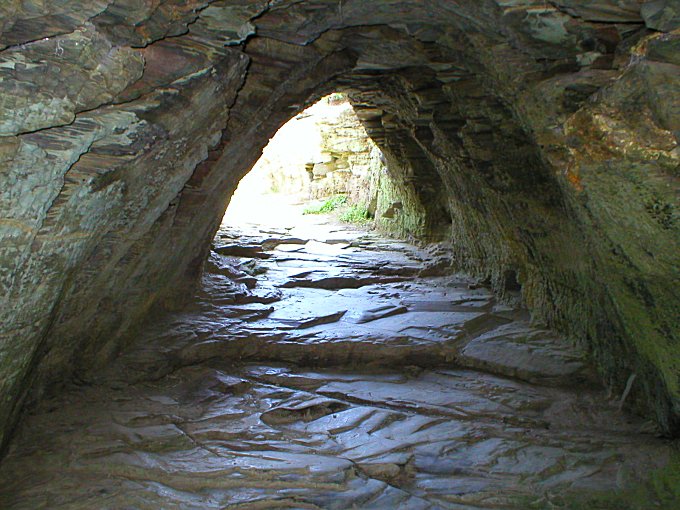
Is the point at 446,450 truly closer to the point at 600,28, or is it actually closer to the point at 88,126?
the point at 600,28

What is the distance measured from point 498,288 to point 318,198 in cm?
938

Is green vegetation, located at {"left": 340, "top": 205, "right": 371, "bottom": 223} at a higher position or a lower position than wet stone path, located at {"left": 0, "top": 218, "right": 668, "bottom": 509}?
higher

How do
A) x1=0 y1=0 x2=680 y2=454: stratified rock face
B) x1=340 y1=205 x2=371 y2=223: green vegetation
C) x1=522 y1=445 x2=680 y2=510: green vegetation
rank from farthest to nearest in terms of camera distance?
x1=340 y1=205 x2=371 y2=223: green vegetation → x1=522 y1=445 x2=680 y2=510: green vegetation → x1=0 y1=0 x2=680 y2=454: stratified rock face

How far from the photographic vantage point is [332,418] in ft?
14.8

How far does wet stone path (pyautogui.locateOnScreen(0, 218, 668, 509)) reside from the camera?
353 cm

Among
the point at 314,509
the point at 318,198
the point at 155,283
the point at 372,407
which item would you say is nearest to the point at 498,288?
the point at 372,407

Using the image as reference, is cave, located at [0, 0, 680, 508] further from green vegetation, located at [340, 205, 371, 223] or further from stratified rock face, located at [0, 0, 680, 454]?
green vegetation, located at [340, 205, 371, 223]

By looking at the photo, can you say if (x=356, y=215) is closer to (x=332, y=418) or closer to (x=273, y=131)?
(x=273, y=131)

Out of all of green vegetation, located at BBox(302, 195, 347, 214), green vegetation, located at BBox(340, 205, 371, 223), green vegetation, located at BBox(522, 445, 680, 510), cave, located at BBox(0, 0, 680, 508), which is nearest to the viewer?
cave, located at BBox(0, 0, 680, 508)

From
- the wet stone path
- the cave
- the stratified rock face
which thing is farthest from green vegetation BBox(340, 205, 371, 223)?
the stratified rock face

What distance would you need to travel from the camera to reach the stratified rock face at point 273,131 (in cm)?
241

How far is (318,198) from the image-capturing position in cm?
1595

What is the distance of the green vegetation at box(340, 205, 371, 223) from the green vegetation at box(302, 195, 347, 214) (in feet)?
2.73

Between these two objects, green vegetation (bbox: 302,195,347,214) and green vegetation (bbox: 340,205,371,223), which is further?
green vegetation (bbox: 302,195,347,214)
